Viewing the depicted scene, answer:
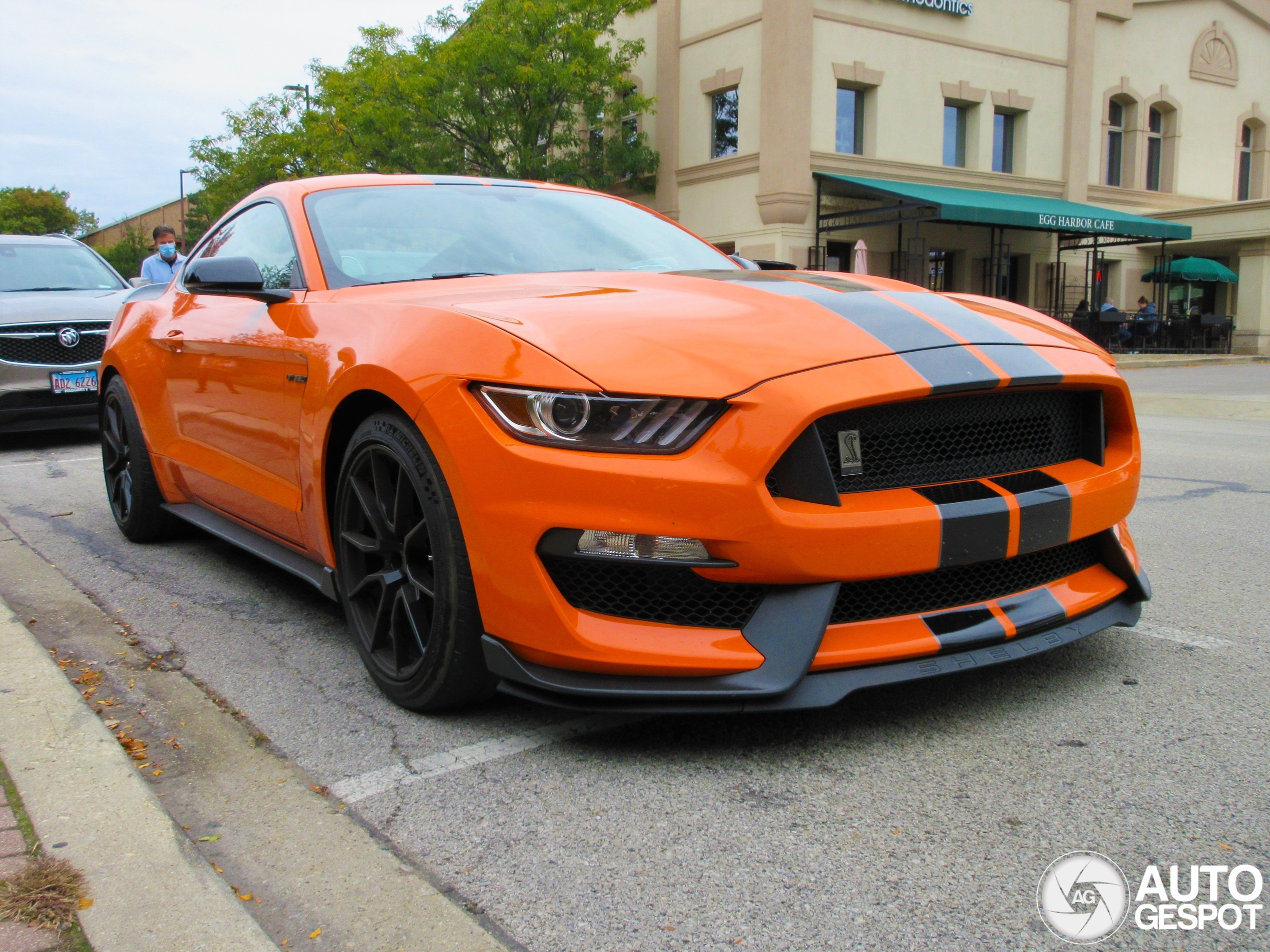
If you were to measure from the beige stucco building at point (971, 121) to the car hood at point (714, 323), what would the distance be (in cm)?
1984

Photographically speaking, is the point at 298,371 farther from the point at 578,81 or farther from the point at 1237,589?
the point at 578,81

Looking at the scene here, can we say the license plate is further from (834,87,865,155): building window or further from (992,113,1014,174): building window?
(992,113,1014,174): building window

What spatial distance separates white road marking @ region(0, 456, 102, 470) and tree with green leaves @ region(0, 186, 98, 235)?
7278cm

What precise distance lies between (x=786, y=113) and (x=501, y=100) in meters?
6.56

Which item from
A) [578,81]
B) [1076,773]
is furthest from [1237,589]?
[578,81]

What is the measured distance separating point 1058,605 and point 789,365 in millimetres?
921

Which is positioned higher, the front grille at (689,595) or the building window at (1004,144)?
the building window at (1004,144)

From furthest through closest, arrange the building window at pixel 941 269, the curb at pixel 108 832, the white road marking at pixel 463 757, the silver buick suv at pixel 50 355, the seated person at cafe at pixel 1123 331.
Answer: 1. the seated person at cafe at pixel 1123 331
2. the building window at pixel 941 269
3. the silver buick suv at pixel 50 355
4. the white road marking at pixel 463 757
5. the curb at pixel 108 832

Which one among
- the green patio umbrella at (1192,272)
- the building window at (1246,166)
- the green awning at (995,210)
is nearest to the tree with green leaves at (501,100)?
the green awning at (995,210)

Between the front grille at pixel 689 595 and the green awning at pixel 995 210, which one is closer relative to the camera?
the front grille at pixel 689 595

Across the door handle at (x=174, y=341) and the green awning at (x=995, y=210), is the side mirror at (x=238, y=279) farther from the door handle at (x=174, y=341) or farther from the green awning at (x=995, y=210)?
the green awning at (x=995, y=210)

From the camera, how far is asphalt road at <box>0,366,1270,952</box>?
180 cm

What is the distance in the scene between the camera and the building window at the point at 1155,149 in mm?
29500

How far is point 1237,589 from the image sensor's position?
384 centimetres
